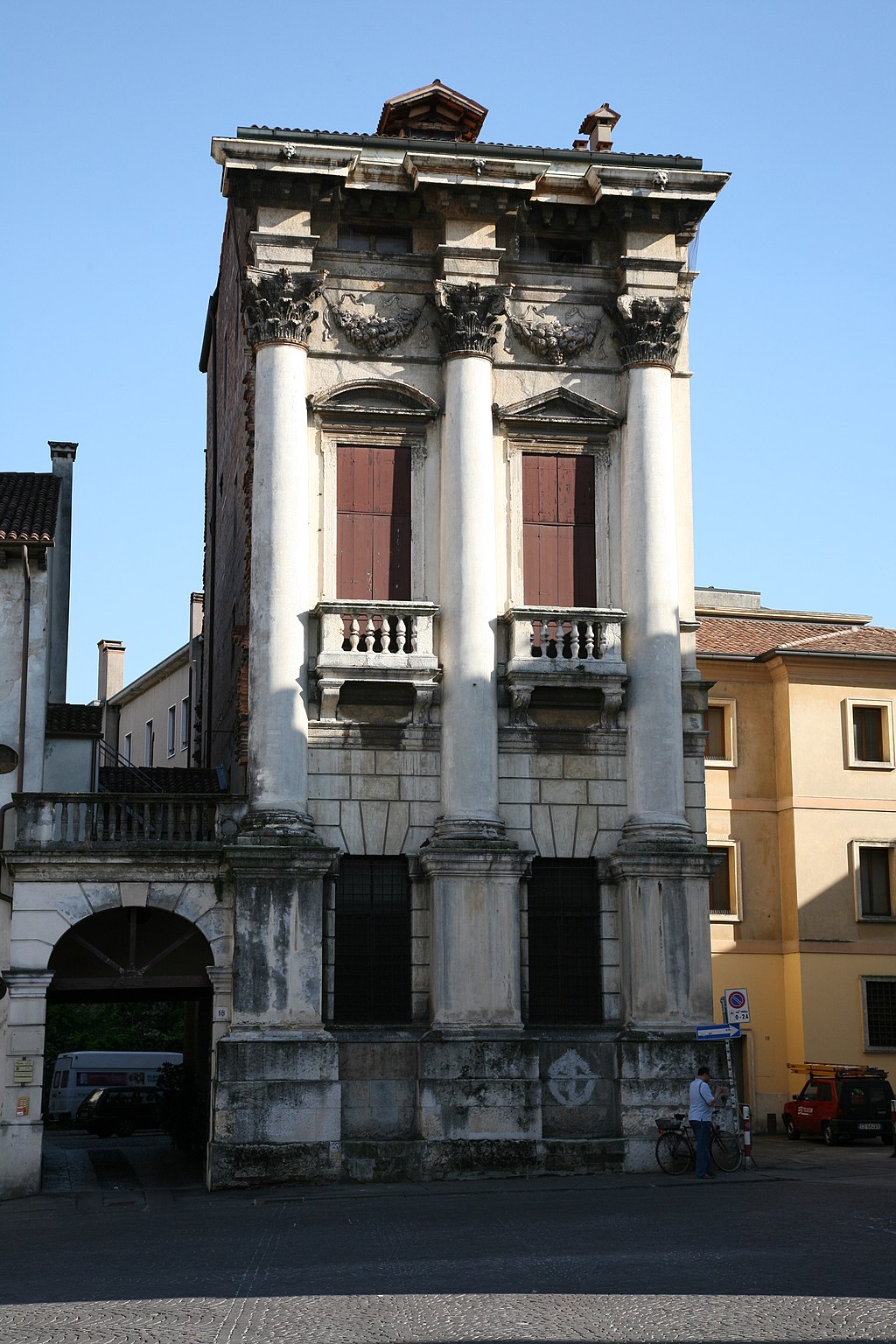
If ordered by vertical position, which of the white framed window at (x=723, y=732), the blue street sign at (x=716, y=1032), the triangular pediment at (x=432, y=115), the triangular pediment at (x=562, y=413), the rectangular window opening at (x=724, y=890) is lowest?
the blue street sign at (x=716, y=1032)

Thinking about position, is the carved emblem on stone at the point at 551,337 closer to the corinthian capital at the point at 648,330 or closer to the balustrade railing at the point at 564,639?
the corinthian capital at the point at 648,330

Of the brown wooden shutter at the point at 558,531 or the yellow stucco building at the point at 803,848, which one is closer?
the brown wooden shutter at the point at 558,531

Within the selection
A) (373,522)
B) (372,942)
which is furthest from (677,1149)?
(373,522)

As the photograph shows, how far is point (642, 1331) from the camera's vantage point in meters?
12.8

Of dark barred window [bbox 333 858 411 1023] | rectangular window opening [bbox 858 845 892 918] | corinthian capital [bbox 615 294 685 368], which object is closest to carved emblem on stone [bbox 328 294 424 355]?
corinthian capital [bbox 615 294 685 368]

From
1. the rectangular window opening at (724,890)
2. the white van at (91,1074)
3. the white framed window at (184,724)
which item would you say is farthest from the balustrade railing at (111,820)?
the white framed window at (184,724)

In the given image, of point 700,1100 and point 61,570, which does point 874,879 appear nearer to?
point 700,1100

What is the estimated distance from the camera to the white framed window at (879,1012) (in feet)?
137

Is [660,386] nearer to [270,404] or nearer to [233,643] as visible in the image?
[270,404]

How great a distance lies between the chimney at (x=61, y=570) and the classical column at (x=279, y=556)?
30.8ft

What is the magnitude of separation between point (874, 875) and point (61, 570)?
21.9 meters

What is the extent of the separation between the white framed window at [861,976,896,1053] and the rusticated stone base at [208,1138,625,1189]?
17.4m

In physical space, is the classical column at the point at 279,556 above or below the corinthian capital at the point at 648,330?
below

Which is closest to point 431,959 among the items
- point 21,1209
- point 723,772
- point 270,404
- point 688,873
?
point 688,873
